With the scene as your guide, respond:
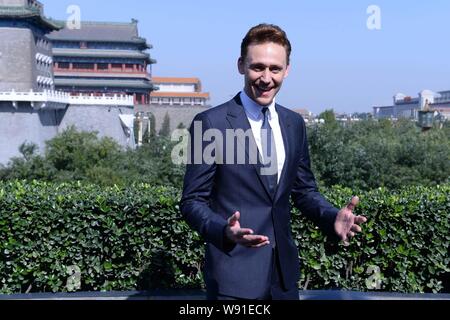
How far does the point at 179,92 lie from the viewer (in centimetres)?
7212

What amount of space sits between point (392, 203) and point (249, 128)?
3.01 meters

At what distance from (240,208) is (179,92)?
70.3 meters

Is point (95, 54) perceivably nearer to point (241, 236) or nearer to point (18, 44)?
point (18, 44)

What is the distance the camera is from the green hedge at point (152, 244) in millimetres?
5098

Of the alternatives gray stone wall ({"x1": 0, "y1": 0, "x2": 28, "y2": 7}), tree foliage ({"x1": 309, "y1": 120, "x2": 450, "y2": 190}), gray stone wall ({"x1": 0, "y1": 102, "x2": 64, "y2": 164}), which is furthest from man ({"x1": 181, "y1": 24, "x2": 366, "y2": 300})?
gray stone wall ({"x1": 0, "y1": 0, "x2": 28, "y2": 7})

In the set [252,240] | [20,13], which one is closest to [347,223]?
[252,240]

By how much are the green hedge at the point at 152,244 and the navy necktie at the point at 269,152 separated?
2696 millimetres

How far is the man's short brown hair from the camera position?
94.4 inches

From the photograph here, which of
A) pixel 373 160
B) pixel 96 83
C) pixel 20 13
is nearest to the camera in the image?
pixel 373 160

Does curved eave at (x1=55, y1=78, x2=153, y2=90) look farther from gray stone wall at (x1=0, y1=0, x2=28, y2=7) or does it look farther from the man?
the man

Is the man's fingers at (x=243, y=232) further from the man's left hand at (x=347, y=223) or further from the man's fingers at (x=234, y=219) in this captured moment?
the man's left hand at (x=347, y=223)

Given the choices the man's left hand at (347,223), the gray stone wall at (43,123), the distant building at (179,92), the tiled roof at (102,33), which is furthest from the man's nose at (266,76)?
the distant building at (179,92)

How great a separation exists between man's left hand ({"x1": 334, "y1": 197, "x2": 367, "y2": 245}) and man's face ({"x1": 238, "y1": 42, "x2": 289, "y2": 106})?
0.51 m
